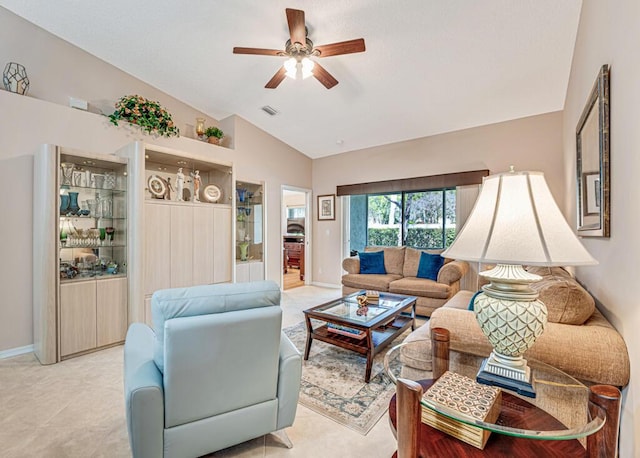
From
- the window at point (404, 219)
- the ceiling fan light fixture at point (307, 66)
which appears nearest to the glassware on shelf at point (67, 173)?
the ceiling fan light fixture at point (307, 66)

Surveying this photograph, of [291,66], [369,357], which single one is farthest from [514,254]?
[291,66]

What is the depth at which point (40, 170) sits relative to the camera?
9.16 feet

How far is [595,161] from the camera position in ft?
6.13

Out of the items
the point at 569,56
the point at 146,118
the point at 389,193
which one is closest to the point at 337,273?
the point at 389,193

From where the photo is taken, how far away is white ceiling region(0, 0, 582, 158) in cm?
256

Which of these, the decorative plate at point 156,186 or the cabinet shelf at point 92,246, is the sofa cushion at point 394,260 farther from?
the cabinet shelf at point 92,246

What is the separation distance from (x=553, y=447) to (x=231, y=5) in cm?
354

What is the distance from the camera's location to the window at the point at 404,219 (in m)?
4.80

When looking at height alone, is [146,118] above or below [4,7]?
below

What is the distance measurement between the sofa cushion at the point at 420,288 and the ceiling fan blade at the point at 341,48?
9.16ft

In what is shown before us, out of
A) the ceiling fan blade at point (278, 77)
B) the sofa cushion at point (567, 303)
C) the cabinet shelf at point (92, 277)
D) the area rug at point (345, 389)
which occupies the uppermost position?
the ceiling fan blade at point (278, 77)

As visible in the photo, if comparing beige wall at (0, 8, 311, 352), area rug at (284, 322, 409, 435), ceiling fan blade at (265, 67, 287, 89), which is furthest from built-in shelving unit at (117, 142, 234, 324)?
area rug at (284, 322, 409, 435)

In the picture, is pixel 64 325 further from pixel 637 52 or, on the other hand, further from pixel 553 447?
pixel 637 52

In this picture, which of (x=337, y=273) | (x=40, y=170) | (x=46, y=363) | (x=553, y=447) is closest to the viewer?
(x=553, y=447)
